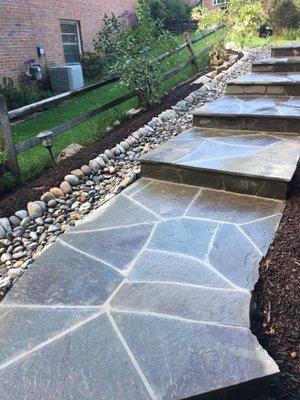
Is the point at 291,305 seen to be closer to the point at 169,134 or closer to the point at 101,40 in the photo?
the point at 169,134

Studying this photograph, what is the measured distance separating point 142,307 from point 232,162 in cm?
158

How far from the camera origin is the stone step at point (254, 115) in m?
3.51

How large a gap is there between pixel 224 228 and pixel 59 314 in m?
1.14

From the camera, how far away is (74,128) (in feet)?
17.9

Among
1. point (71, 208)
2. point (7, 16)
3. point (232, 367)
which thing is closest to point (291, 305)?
point (232, 367)

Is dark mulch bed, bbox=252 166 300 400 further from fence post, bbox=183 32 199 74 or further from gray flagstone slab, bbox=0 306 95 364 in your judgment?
fence post, bbox=183 32 199 74

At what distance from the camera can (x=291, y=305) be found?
5.52ft

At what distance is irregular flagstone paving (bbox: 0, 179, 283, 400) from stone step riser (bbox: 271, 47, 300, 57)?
15.1 ft

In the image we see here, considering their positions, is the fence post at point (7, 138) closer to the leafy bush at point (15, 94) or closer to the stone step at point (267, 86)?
the stone step at point (267, 86)

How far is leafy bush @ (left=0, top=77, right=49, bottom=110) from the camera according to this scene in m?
7.44

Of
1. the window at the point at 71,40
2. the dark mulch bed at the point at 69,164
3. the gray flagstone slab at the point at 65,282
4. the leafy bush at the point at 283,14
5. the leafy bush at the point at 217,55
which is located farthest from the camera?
the leafy bush at the point at 283,14

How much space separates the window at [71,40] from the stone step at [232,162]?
7823mm

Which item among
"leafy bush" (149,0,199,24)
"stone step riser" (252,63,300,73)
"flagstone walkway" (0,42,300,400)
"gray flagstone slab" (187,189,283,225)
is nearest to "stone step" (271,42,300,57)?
"stone step riser" (252,63,300,73)

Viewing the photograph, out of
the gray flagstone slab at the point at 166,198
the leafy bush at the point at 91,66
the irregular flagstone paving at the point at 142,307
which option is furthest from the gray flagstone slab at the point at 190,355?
the leafy bush at the point at 91,66
